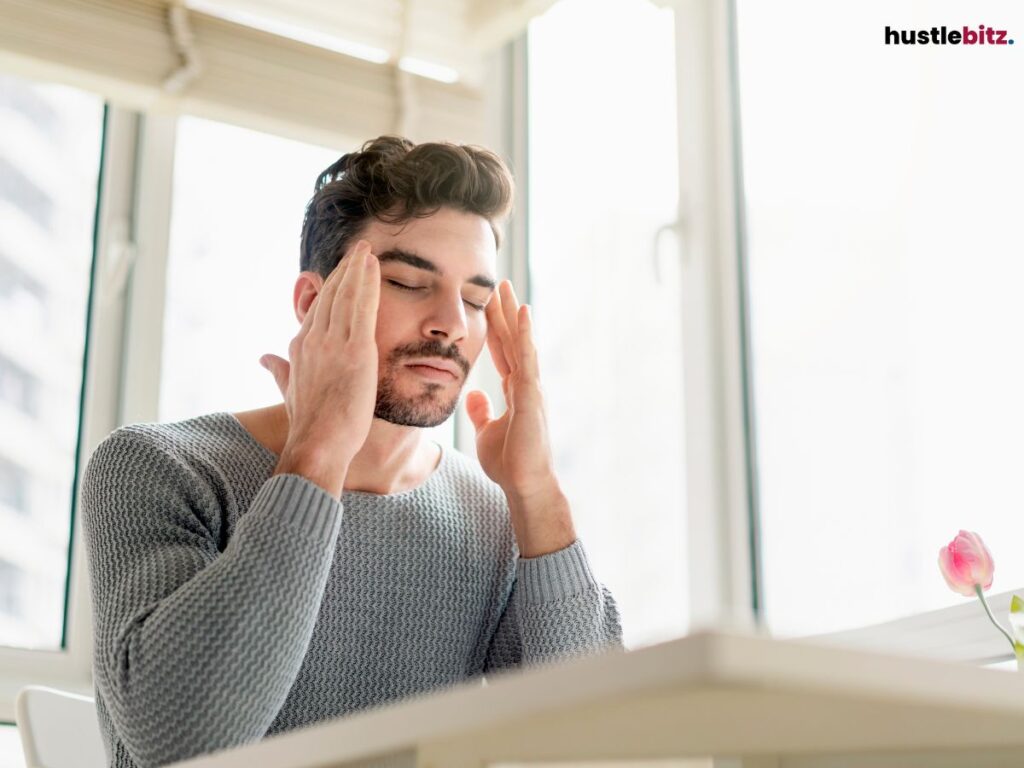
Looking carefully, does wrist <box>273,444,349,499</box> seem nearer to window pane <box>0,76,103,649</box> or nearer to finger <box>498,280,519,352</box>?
finger <box>498,280,519,352</box>

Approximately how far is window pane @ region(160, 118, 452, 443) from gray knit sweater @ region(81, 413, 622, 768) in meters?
0.92

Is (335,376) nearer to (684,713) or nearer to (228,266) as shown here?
(684,713)

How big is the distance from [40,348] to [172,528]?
119 cm

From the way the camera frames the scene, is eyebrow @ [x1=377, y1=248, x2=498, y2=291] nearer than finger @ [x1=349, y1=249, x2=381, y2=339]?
No

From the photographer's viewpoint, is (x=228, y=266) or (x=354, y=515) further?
(x=228, y=266)

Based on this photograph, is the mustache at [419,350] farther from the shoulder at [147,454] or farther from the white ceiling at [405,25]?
the white ceiling at [405,25]

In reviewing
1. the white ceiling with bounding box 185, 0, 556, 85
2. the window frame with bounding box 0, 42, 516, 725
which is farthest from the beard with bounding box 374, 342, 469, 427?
the white ceiling with bounding box 185, 0, 556, 85

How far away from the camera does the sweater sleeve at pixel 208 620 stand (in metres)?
1.08

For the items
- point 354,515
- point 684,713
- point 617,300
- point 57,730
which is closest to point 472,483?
point 354,515

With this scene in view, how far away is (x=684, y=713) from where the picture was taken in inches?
22.8

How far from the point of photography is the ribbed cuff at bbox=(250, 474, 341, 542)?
1157 millimetres

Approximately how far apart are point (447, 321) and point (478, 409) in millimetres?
183

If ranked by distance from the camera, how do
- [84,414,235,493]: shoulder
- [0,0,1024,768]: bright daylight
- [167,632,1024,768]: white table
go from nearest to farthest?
[167,632,1024,768]: white table → [0,0,1024,768]: bright daylight → [84,414,235,493]: shoulder

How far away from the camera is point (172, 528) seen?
4.07 ft
